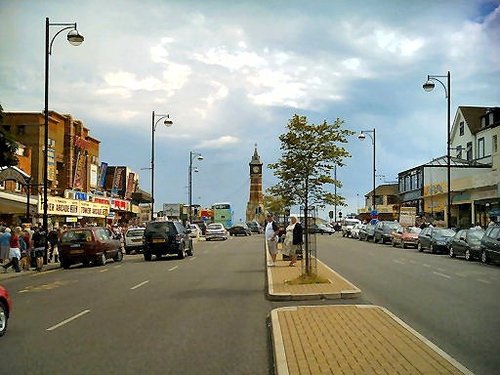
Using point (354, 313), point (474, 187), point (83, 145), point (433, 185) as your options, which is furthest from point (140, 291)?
point (433, 185)

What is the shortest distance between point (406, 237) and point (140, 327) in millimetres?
33914

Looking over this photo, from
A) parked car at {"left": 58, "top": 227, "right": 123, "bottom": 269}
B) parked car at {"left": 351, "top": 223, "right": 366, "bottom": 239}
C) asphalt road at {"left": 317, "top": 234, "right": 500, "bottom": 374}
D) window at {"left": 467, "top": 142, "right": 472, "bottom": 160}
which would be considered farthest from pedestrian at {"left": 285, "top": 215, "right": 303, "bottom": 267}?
window at {"left": 467, "top": 142, "right": 472, "bottom": 160}

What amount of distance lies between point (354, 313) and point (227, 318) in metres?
2.39

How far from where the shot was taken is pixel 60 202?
38812mm

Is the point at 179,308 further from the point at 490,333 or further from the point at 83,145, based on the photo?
the point at 83,145

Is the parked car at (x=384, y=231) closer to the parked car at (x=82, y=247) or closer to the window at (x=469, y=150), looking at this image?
the window at (x=469, y=150)

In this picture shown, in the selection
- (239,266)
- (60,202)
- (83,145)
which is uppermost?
(83,145)

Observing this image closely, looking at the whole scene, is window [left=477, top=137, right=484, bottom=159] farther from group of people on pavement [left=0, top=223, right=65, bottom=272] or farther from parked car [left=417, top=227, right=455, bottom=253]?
group of people on pavement [left=0, top=223, right=65, bottom=272]

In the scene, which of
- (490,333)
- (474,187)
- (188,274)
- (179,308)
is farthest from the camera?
(474,187)

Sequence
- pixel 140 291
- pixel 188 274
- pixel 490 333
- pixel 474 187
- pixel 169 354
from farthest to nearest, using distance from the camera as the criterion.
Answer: pixel 474 187, pixel 188 274, pixel 140 291, pixel 490 333, pixel 169 354

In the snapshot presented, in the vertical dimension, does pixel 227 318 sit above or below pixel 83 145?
below

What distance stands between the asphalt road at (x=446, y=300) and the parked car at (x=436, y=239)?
9117 mm

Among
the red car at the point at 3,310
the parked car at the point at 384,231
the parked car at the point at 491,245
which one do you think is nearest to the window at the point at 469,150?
the parked car at the point at 384,231

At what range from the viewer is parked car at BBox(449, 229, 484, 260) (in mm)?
28625
